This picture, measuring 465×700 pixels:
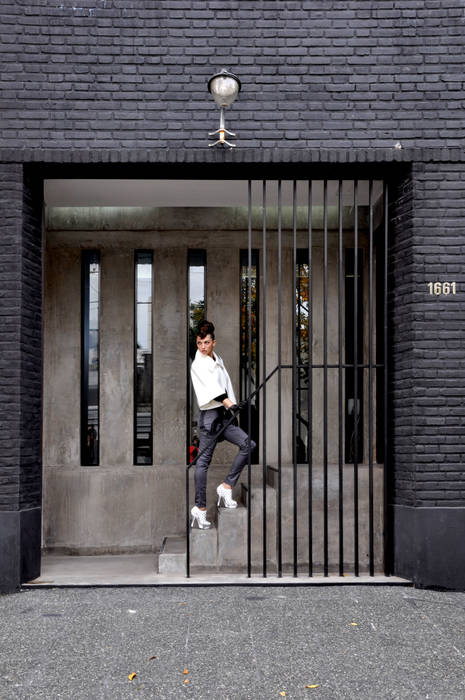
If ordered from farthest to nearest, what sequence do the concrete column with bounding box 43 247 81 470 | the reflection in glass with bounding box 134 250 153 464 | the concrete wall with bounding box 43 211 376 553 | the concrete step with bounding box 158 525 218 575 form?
1. the reflection in glass with bounding box 134 250 153 464
2. the concrete column with bounding box 43 247 81 470
3. the concrete wall with bounding box 43 211 376 553
4. the concrete step with bounding box 158 525 218 575

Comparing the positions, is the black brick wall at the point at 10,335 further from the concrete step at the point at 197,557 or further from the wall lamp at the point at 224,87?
the wall lamp at the point at 224,87

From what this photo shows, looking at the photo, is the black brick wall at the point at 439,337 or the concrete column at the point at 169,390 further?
the concrete column at the point at 169,390

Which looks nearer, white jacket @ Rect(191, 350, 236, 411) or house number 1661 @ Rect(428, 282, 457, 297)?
house number 1661 @ Rect(428, 282, 457, 297)

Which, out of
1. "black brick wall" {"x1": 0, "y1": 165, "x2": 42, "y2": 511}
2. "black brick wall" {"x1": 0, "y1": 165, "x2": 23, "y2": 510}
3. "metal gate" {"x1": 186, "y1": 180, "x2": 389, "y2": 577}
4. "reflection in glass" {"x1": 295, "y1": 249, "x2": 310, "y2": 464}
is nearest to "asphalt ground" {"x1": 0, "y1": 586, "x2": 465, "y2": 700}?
"metal gate" {"x1": 186, "y1": 180, "x2": 389, "y2": 577}

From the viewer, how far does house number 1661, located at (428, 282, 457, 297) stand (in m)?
5.91

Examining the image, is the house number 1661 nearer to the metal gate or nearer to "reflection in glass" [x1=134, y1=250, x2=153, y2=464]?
the metal gate

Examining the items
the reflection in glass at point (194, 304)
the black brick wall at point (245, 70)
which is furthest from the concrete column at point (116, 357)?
Answer: the black brick wall at point (245, 70)

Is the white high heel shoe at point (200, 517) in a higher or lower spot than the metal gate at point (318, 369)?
lower

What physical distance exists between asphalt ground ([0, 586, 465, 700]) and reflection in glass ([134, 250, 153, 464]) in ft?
8.21

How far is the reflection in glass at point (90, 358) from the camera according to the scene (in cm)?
796

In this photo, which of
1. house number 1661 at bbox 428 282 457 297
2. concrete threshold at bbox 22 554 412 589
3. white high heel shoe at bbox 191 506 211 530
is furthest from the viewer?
white high heel shoe at bbox 191 506 211 530

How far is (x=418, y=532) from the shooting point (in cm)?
576

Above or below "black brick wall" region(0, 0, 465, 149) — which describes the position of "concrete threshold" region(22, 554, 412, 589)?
below

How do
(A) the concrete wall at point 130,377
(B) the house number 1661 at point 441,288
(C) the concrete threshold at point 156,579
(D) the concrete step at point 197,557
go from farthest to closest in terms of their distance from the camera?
1. (A) the concrete wall at point 130,377
2. (D) the concrete step at point 197,557
3. (B) the house number 1661 at point 441,288
4. (C) the concrete threshold at point 156,579
